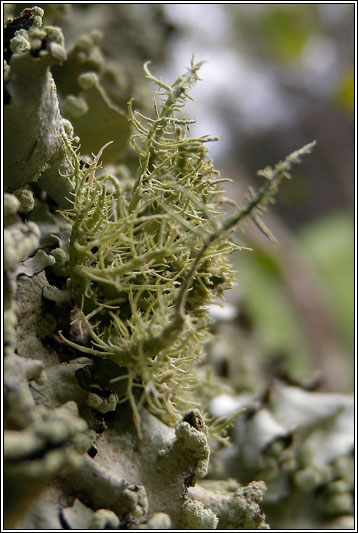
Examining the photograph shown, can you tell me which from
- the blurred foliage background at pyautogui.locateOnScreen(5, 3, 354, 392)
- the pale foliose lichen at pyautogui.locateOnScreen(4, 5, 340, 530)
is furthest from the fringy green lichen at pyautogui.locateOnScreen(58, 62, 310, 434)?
the blurred foliage background at pyautogui.locateOnScreen(5, 3, 354, 392)

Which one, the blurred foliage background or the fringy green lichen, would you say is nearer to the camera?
the fringy green lichen

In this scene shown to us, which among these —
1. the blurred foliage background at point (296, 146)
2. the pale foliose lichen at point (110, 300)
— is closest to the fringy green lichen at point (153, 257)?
the pale foliose lichen at point (110, 300)

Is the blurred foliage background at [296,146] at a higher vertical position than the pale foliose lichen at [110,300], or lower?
higher

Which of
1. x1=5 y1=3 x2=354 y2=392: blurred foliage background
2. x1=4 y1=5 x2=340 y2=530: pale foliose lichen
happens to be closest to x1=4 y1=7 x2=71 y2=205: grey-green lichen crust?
x1=4 y1=5 x2=340 y2=530: pale foliose lichen

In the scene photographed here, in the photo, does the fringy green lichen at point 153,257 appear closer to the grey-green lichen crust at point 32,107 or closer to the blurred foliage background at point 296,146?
the grey-green lichen crust at point 32,107

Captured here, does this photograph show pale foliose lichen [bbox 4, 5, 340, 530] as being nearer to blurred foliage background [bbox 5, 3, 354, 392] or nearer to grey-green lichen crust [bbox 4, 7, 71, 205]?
grey-green lichen crust [bbox 4, 7, 71, 205]

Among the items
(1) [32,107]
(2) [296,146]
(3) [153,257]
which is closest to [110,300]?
(3) [153,257]

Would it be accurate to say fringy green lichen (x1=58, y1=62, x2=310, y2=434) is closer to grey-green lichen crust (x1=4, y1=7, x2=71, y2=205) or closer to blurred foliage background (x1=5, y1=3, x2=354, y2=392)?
grey-green lichen crust (x1=4, y1=7, x2=71, y2=205)

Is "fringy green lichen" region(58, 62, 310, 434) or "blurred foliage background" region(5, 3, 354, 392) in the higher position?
"blurred foliage background" region(5, 3, 354, 392)
